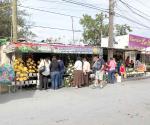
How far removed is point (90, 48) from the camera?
19188mm

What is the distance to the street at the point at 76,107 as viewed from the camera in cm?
920

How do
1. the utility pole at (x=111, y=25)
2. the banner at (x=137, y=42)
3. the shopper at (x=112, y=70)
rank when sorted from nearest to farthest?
the shopper at (x=112, y=70), the utility pole at (x=111, y=25), the banner at (x=137, y=42)

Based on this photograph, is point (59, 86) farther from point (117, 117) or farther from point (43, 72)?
point (117, 117)

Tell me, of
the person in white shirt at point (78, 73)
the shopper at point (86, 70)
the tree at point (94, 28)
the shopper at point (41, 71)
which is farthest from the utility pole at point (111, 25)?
the tree at point (94, 28)

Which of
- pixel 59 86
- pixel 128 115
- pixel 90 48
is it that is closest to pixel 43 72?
pixel 59 86

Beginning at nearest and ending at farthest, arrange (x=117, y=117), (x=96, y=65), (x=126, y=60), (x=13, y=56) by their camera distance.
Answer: (x=117, y=117), (x=13, y=56), (x=96, y=65), (x=126, y=60)

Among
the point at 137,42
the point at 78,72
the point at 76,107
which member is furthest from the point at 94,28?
the point at 76,107

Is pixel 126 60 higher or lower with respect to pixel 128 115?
higher

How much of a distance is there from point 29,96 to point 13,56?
121 inches

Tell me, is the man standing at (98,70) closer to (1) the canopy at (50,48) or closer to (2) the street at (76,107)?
(2) the street at (76,107)

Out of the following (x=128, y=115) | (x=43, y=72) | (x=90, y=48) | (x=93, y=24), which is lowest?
(x=128, y=115)

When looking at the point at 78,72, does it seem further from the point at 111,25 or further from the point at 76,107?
the point at 111,25

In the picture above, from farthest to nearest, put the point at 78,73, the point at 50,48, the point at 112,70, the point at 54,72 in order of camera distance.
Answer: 1. the point at 112,70
2. the point at 78,73
3. the point at 50,48
4. the point at 54,72

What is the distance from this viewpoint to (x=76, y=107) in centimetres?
1136
